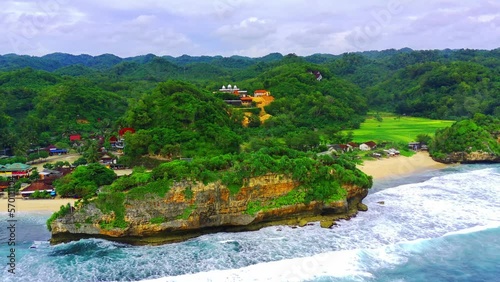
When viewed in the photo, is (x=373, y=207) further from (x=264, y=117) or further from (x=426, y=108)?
(x=426, y=108)

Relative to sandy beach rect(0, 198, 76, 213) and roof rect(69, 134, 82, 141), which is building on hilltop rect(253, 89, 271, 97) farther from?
sandy beach rect(0, 198, 76, 213)

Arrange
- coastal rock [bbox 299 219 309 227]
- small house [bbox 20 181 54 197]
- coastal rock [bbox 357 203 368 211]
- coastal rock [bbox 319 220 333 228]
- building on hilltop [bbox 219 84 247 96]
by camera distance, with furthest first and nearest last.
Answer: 1. building on hilltop [bbox 219 84 247 96]
2. small house [bbox 20 181 54 197]
3. coastal rock [bbox 357 203 368 211]
4. coastal rock [bbox 299 219 309 227]
5. coastal rock [bbox 319 220 333 228]

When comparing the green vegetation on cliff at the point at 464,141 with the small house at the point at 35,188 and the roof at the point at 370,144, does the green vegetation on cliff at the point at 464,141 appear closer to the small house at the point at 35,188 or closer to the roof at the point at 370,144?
the roof at the point at 370,144

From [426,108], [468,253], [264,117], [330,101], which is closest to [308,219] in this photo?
[468,253]

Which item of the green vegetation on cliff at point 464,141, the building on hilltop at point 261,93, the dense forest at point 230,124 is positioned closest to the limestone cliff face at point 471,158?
the green vegetation on cliff at point 464,141

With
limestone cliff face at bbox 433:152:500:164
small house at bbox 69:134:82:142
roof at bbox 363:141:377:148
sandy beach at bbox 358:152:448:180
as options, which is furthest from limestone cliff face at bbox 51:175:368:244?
small house at bbox 69:134:82:142
